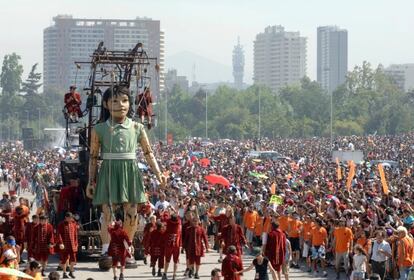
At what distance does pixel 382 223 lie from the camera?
82.2 feet

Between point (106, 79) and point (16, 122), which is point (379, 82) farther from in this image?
point (106, 79)

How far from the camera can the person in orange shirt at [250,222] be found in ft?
98.4

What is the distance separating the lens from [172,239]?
950 inches

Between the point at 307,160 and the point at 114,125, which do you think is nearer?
the point at 114,125

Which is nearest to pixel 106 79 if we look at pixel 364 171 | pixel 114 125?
pixel 114 125

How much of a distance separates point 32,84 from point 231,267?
15396 cm

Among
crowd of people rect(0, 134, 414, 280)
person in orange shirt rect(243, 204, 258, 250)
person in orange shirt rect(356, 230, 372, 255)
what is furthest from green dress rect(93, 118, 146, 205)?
person in orange shirt rect(243, 204, 258, 250)

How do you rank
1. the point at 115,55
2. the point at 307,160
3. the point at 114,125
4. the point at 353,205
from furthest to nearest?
the point at 307,160, the point at 353,205, the point at 115,55, the point at 114,125

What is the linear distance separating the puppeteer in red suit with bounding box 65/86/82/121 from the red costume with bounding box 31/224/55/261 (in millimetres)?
3951

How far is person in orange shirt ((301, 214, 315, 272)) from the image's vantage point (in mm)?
26359

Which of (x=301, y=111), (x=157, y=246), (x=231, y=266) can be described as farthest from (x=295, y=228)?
(x=301, y=111)

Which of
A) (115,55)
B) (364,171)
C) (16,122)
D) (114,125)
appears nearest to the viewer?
(114,125)

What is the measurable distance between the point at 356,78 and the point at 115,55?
124 meters

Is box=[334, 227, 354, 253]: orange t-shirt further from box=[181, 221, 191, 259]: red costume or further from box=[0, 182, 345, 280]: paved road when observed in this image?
box=[181, 221, 191, 259]: red costume
